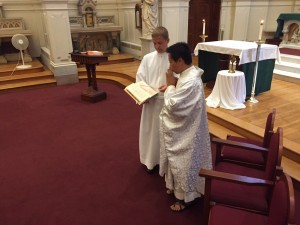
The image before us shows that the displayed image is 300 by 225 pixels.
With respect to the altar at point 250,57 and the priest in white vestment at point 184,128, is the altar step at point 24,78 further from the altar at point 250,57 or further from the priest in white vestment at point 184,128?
the priest in white vestment at point 184,128

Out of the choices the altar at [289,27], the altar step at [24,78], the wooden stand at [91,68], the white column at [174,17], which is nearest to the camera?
the wooden stand at [91,68]

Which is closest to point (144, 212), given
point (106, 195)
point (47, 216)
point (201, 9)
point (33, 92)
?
point (106, 195)

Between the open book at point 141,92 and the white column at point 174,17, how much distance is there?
16.2 feet

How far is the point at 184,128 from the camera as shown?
2.19m

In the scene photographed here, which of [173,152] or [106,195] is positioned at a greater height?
[173,152]

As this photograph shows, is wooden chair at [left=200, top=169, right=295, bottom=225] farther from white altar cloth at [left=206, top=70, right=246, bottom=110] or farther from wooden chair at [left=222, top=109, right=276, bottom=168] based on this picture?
white altar cloth at [left=206, top=70, right=246, bottom=110]

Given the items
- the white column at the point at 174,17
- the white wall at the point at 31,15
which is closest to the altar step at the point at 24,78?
the white wall at the point at 31,15

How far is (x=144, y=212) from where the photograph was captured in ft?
8.16

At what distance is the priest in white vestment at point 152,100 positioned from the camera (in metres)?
2.68

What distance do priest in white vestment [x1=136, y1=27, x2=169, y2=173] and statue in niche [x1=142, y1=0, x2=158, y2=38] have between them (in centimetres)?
435

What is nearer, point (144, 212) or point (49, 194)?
point (144, 212)

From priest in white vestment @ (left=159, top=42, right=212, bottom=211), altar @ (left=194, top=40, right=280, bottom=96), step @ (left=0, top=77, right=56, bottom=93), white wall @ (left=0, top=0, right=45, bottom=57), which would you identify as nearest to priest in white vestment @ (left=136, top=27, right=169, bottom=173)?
priest in white vestment @ (left=159, top=42, right=212, bottom=211)

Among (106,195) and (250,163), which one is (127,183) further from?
(250,163)

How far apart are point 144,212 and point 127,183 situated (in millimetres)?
490
